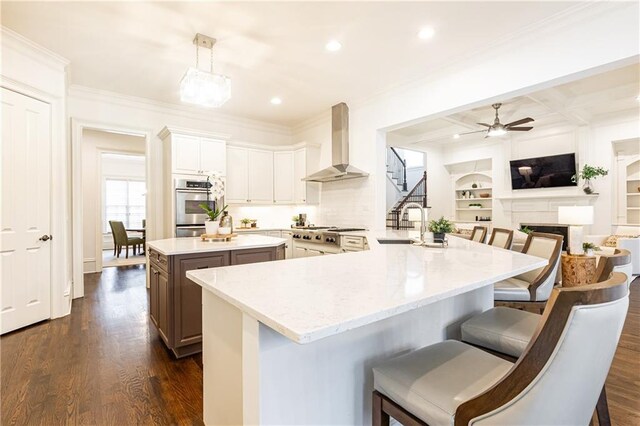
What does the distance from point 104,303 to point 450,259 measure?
4.22 metres

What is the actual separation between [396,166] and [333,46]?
21.0ft

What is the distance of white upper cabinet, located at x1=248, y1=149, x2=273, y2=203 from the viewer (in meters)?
5.37

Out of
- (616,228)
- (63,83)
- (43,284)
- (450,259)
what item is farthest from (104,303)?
(616,228)

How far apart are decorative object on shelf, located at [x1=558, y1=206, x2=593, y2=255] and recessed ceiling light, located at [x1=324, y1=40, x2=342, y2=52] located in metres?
3.78

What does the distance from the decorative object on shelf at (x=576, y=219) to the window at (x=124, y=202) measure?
1015 centimetres

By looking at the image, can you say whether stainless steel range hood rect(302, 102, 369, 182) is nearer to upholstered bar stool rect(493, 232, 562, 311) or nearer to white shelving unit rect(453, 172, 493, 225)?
upholstered bar stool rect(493, 232, 562, 311)

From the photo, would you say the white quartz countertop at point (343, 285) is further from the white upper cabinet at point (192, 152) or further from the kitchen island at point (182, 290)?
the white upper cabinet at point (192, 152)

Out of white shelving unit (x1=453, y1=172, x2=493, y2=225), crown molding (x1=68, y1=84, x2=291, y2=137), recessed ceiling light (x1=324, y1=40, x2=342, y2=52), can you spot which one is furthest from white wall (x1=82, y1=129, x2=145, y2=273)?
white shelving unit (x1=453, y1=172, x2=493, y2=225)

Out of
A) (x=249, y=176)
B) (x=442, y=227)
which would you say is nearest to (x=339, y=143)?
(x=249, y=176)

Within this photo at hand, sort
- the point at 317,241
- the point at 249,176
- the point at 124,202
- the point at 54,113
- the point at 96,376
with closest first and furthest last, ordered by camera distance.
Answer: the point at 96,376 < the point at 54,113 < the point at 317,241 < the point at 249,176 < the point at 124,202

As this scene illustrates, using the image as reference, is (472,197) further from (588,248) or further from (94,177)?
(94,177)

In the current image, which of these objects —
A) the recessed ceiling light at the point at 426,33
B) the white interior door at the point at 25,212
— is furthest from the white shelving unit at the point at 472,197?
the white interior door at the point at 25,212

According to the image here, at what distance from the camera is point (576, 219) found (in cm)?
414

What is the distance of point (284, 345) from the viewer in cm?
102
